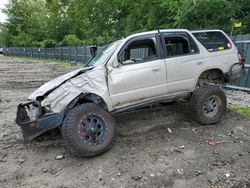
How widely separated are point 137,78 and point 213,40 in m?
2.11

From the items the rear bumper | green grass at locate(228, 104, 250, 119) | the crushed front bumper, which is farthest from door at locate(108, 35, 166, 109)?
green grass at locate(228, 104, 250, 119)

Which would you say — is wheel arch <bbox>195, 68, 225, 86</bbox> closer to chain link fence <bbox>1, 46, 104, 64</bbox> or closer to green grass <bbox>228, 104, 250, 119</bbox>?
green grass <bbox>228, 104, 250, 119</bbox>

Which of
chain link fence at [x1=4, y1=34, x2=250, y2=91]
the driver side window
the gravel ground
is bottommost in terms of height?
the gravel ground

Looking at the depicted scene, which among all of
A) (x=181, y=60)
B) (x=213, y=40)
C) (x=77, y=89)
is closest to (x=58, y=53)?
(x=213, y=40)

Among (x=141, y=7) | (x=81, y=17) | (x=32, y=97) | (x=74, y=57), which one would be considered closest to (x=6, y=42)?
(x=81, y=17)

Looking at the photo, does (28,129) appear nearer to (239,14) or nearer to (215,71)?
(215,71)

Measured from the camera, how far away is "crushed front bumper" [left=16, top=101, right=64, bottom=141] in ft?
14.3

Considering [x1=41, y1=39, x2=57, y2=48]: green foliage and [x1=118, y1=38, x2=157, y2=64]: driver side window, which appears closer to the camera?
[x1=118, y1=38, x2=157, y2=64]: driver side window

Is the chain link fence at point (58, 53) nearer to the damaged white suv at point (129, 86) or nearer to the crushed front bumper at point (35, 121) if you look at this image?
the damaged white suv at point (129, 86)

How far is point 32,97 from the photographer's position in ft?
15.9

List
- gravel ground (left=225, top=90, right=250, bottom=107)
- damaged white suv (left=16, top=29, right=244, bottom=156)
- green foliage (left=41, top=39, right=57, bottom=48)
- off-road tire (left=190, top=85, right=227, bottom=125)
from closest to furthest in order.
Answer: damaged white suv (left=16, top=29, right=244, bottom=156)
off-road tire (left=190, top=85, right=227, bottom=125)
gravel ground (left=225, top=90, right=250, bottom=107)
green foliage (left=41, top=39, right=57, bottom=48)

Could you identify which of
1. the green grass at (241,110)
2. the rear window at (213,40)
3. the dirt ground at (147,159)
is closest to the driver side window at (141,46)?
the rear window at (213,40)

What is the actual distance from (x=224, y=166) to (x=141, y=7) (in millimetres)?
17379

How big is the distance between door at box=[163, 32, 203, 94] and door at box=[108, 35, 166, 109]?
179mm
